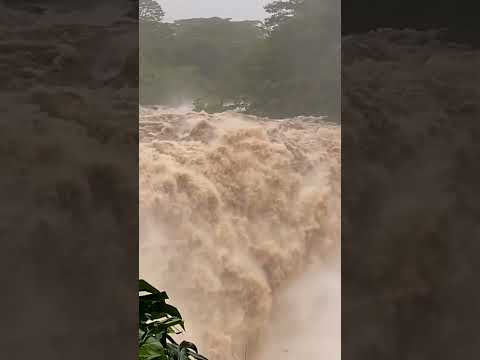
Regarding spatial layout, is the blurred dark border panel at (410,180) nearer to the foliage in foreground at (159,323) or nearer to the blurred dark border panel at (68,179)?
the blurred dark border panel at (68,179)

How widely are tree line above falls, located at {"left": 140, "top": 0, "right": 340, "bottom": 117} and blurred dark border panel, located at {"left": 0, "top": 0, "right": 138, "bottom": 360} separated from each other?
9.43 ft

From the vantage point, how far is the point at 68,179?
0.91 m

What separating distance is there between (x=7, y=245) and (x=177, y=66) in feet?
9.86

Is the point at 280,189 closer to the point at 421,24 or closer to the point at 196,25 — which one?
the point at 196,25

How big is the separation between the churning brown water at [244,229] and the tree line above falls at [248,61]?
0.12 metres

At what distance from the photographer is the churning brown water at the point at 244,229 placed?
371 cm

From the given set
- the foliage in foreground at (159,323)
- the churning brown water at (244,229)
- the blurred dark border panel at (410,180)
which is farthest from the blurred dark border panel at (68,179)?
the churning brown water at (244,229)

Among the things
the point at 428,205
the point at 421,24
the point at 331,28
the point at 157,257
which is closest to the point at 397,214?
the point at 428,205

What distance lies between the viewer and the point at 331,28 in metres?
3.94

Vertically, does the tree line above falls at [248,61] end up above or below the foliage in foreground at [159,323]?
above

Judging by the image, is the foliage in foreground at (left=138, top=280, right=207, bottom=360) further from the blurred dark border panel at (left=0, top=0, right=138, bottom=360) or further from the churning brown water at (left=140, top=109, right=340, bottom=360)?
the churning brown water at (left=140, top=109, right=340, bottom=360)

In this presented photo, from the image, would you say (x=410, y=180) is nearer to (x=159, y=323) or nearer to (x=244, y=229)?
(x=159, y=323)

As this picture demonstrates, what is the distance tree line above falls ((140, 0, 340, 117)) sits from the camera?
376 cm

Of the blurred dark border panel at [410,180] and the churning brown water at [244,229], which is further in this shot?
the churning brown water at [244,229]
